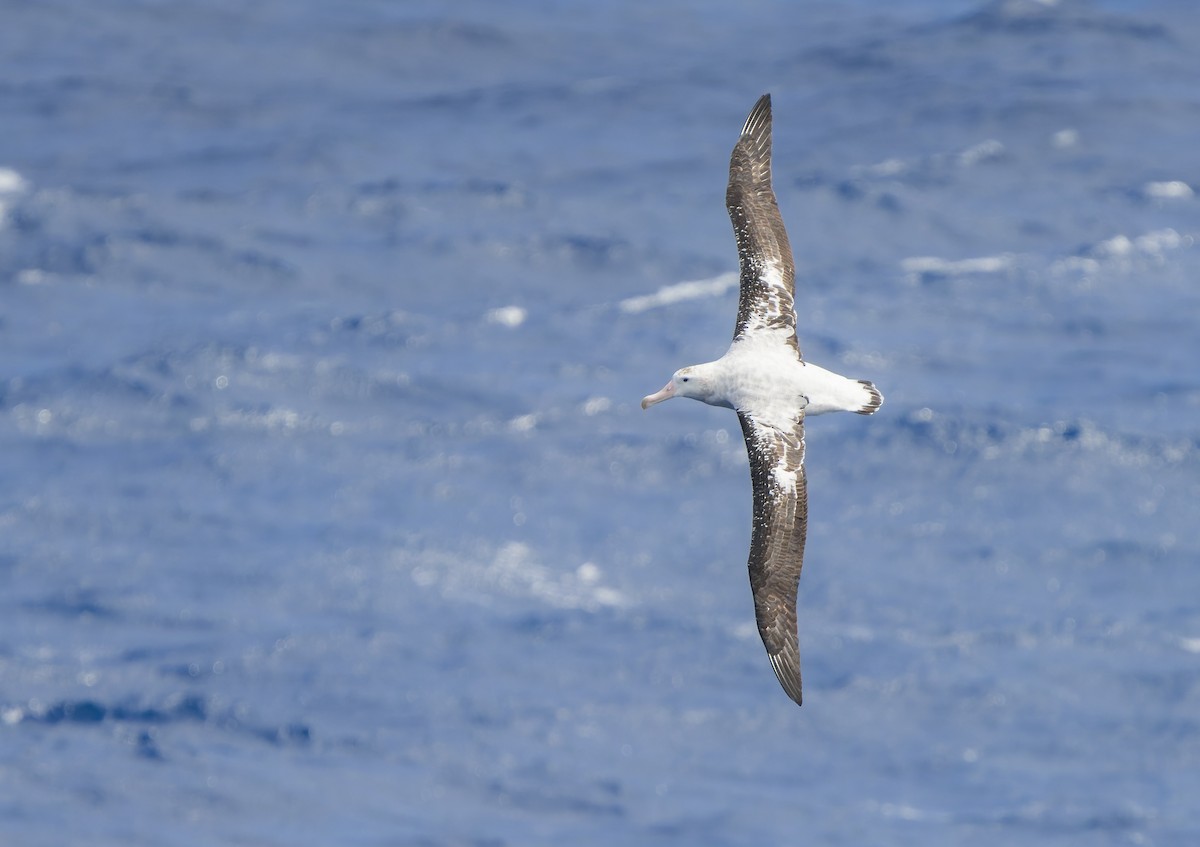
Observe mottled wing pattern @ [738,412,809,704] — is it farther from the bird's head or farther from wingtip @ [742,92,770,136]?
wingtip @ [742,92,770,136]

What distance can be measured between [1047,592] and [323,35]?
6030cm

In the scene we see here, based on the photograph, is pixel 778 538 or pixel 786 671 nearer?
pixel 786 671

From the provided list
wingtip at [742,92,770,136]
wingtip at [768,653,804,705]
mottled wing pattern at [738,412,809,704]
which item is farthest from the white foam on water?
wingtip at [768,653,804,705]

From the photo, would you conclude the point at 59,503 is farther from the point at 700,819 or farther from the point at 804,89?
the point at 804,89

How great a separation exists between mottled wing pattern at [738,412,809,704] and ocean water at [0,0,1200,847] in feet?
222

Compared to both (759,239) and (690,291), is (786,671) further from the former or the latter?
(690,291)

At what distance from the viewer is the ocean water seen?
321 feet

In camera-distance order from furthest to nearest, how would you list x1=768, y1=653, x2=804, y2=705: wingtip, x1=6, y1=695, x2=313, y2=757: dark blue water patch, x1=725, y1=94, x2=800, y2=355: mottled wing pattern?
1. x1=6, y1=695, x2=313, y2=757: dark blue water patch
2. x1=725, y1=94, x2=800, y2=355: mottled wing pattern
3. x1=768, y1=653, x2=804, y2=705: wingtip

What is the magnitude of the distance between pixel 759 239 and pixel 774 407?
2.80m

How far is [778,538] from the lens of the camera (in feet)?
73.0

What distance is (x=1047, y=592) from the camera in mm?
101125

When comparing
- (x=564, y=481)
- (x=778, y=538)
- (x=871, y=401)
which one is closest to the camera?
(x=778, y=538)

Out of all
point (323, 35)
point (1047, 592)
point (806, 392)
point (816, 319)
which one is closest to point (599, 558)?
point (816, 319)

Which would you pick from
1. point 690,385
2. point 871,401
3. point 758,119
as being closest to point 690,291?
point 758,119
